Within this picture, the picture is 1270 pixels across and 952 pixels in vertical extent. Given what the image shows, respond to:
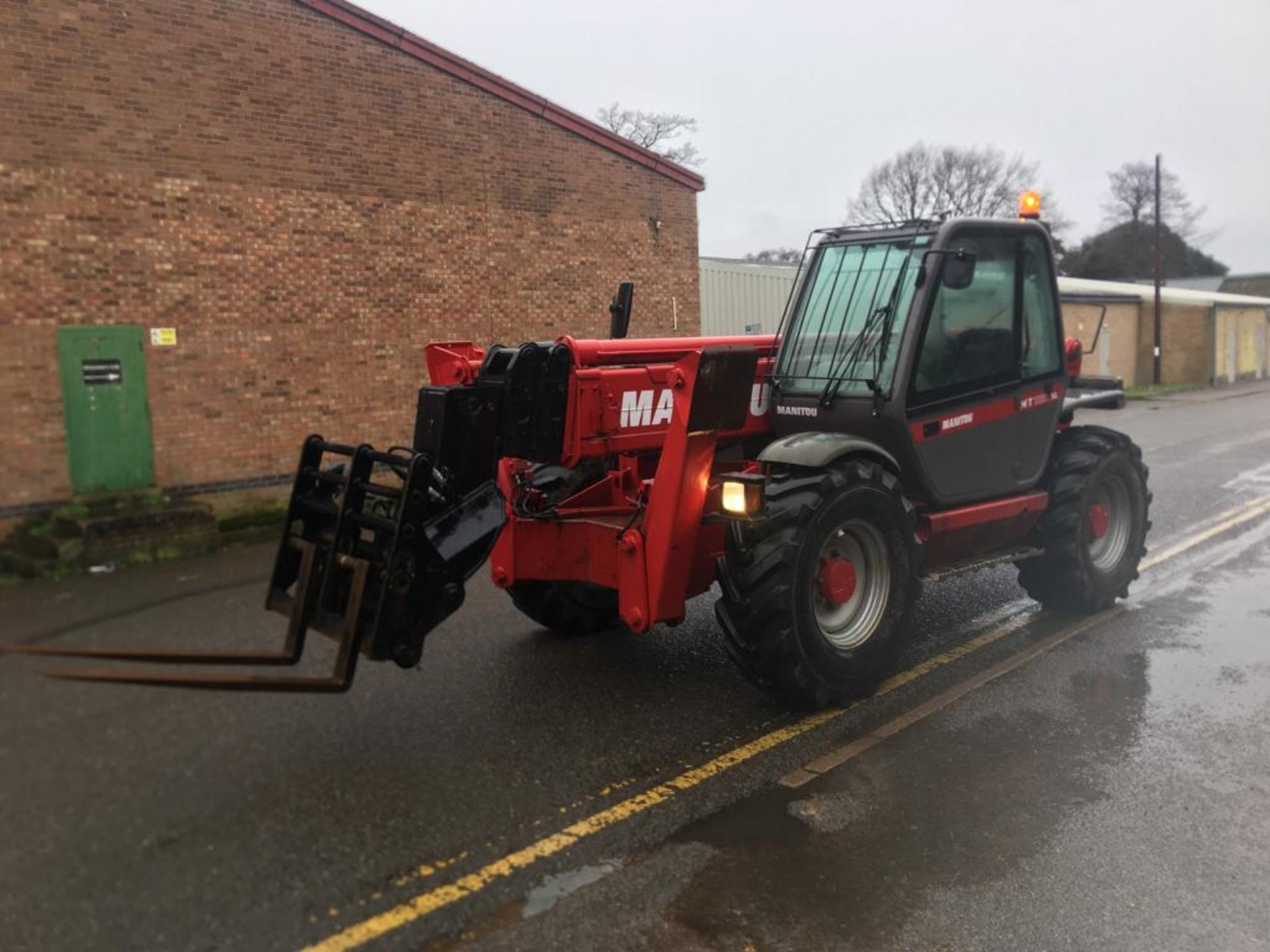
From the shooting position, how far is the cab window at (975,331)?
18.3ft

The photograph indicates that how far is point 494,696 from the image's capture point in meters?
5.33

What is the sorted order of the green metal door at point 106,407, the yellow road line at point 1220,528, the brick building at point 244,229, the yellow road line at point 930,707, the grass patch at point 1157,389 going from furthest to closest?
1. the grass patch at point 1157,389
2. the green metal door at point 106,407
3. the brick building at point 244,229
4. the yellow road line at point 1220,528
5. the yellow road line at point 930,707

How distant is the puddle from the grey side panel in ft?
6.91

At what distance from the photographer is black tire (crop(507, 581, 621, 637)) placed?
19.9 feet

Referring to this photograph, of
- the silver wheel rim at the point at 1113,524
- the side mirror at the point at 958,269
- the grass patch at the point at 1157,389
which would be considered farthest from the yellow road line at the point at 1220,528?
the grass patch at the point at 1157,389

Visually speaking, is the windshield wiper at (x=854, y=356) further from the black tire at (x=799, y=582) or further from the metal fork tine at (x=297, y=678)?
the metal fork tine at (x=297, y=678)

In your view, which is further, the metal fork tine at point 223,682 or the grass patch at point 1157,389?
the grass patch at point 1157,389

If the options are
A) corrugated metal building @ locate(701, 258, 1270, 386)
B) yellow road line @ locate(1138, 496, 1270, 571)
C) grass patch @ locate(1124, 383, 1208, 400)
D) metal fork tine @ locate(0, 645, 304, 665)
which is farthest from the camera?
corrugated metal building @ locate(701, 258, 1270, 386)

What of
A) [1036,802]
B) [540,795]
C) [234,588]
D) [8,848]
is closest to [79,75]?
[234,588]

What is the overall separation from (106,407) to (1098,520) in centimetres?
893

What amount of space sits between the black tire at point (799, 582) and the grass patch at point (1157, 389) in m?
25.4

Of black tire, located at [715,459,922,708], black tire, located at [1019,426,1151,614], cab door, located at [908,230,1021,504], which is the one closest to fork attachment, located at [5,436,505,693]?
black tire, located at [715,459,922,708]

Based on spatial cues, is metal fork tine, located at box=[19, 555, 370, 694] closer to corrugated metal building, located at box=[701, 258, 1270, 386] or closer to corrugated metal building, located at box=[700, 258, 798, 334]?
corrugated metal building, located at box=[700, 258, 798, 334]

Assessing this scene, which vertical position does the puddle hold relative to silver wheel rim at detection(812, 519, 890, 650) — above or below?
below
